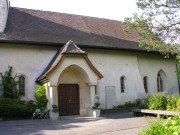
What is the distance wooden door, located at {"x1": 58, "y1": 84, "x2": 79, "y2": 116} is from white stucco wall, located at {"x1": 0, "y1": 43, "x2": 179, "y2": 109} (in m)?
2.16

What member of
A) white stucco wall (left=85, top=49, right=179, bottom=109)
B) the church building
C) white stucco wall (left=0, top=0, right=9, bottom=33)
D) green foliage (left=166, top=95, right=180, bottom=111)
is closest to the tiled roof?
the church building

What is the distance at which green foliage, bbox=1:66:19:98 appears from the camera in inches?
771

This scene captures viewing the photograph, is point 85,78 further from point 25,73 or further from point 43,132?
point 43,132

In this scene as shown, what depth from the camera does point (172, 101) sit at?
1872cm

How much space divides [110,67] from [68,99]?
5404mm

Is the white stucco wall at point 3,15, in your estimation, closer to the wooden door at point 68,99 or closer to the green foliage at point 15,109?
the green foliage at point 15,109

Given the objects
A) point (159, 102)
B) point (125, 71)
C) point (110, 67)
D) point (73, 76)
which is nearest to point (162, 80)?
point (125, 71)

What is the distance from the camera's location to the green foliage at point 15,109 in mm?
18328

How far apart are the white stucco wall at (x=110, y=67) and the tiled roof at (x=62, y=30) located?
77cm

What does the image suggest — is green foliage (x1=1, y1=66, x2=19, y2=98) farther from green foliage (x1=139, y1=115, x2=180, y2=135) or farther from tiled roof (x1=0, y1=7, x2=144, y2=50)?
green foliage (x1=139, y1=115, x2=180, y2=135)

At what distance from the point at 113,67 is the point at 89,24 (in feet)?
17.8

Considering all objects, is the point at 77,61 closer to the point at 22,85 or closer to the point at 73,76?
the point at 73,76

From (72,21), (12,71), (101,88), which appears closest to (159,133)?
(12,71)

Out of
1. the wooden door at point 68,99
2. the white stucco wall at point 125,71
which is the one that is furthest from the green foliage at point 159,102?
the wooden door at point 68,99
